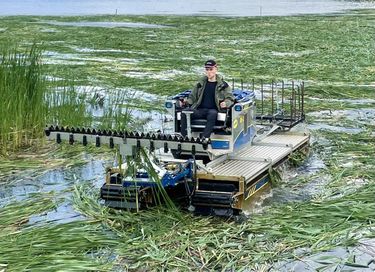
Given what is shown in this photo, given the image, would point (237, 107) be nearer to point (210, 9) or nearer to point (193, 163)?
point (193, 163)

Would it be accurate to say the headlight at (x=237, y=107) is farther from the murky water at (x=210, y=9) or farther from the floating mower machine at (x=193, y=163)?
the murky water at (x=210, y=9)

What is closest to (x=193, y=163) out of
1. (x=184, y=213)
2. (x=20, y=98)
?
(x=184, y=213)

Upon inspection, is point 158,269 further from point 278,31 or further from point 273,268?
point 278,31

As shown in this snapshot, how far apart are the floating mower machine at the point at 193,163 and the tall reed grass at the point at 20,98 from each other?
344 centimetres

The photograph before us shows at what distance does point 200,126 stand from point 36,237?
3.02 meters

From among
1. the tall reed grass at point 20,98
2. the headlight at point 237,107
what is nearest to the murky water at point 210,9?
the tall reed grass at point 20,98

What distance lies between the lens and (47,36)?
36.3 meters

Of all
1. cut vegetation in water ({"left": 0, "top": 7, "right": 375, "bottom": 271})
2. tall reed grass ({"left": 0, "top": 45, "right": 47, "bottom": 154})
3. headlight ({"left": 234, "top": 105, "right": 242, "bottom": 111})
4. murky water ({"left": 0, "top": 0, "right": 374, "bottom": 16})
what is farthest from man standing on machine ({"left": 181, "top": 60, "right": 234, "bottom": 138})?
murky water ({"left": 0, "top": 0, "right": 374, "bottom": 16})

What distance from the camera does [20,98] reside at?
1291 centimetres

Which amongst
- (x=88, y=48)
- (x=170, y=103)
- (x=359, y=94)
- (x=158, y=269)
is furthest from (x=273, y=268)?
(x=88, y=48)

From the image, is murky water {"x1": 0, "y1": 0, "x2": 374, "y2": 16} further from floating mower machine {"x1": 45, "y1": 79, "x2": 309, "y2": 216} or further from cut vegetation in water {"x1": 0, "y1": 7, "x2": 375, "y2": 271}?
floating mower machine {"x1": 45, "y1": 79, "x2": 309, "y2": 216}

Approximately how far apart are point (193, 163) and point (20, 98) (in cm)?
470

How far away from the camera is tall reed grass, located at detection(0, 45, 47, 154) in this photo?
12.7m

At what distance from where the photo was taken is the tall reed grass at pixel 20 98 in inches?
501
